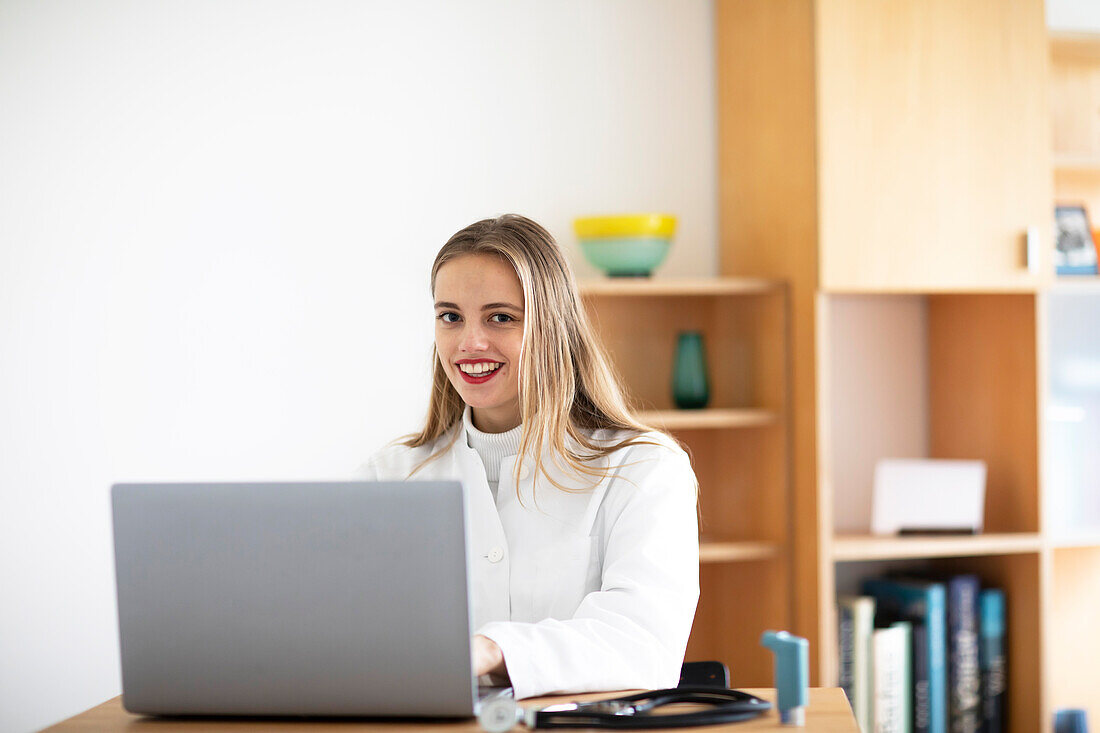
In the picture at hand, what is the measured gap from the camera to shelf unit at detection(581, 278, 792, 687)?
265 centimetres

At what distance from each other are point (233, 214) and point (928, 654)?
2.12 metres

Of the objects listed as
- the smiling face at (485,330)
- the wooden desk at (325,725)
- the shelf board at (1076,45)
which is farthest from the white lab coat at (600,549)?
the shelf board at (1076,45)

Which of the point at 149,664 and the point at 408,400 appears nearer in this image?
the point at 149,664

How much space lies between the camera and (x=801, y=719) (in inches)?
42.9

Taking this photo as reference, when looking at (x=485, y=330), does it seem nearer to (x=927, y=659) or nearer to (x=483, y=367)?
(x=483, y=367)

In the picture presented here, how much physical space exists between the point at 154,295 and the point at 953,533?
84.3 inches

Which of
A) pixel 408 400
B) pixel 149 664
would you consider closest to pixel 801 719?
pixel 149 664

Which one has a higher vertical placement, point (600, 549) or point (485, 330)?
point (485, 330)

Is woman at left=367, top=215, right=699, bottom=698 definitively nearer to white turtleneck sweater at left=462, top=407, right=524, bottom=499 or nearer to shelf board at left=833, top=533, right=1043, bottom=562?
white turtleneck sweater at left=462, top=407, right=524, bottom=499

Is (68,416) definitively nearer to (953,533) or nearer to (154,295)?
(154,295)

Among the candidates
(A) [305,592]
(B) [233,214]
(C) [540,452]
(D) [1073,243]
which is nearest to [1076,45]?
(D) [1073,243]

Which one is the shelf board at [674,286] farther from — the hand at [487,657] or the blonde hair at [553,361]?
the hand at [487,657]

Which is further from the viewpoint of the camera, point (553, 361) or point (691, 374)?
point (691, 374)

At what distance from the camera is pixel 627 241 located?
268 centimetres
